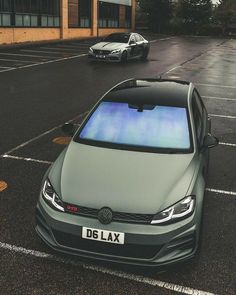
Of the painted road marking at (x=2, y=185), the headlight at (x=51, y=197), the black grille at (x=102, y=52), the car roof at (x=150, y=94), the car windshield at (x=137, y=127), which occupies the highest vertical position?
the car roof at (x=150, y=94)

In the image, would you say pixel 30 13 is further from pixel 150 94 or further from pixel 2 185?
pixel 150 94

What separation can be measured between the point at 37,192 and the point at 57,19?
3117 cm

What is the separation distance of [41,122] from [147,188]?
6.28m

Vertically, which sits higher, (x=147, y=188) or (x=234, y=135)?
(x=147, y=188)

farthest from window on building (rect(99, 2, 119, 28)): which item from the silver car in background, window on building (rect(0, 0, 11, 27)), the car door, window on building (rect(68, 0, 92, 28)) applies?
the car door

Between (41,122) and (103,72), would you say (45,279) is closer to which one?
(41,122)

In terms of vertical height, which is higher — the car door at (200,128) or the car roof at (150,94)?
the car roof at (150,94)

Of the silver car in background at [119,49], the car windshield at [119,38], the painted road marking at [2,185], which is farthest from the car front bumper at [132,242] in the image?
the car windshield at [119,38]

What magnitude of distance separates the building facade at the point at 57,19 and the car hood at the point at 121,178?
25.8 m

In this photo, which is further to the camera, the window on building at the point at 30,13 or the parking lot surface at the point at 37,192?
the window on building at the point at 30,13

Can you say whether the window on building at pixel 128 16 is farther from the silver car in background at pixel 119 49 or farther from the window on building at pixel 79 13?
the silver car in background at pixel 119 49

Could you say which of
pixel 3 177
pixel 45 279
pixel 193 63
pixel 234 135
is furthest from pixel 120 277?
pixel 193 63

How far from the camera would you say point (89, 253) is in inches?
160

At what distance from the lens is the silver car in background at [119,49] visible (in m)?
21.2
